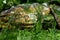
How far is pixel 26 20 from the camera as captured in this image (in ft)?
24.3

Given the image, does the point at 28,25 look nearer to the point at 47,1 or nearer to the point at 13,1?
the point at 13,1

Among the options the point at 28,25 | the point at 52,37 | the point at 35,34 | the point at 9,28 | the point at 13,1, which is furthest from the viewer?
the point at 13,1

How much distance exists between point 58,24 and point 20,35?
361 cm

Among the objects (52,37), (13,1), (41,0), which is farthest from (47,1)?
(52,37)

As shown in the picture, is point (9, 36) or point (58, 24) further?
point (58, 24)

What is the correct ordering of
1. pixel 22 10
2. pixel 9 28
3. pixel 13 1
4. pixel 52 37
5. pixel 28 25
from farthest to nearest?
pixel 13 1
pixel 22 10
pixel 28 25
pixel 52 37
pixel 9 28

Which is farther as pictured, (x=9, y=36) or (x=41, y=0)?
(x=41, y=0)

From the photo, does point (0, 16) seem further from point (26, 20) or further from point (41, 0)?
point (41, 0)

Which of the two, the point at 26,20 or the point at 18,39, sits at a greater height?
the point at 18,39

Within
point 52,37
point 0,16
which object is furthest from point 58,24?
point 52,37

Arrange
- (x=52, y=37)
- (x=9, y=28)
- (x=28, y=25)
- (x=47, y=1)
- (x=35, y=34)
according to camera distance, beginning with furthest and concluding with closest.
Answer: (x=47, y=1) < (x=28, y=25) < (x=52, y=37) < (x=9, y=28) < (x=35, y=34)

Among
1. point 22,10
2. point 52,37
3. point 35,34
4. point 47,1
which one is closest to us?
point 35,34

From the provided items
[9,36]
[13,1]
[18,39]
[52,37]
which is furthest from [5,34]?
[13,1]

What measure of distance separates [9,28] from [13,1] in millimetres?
6731
